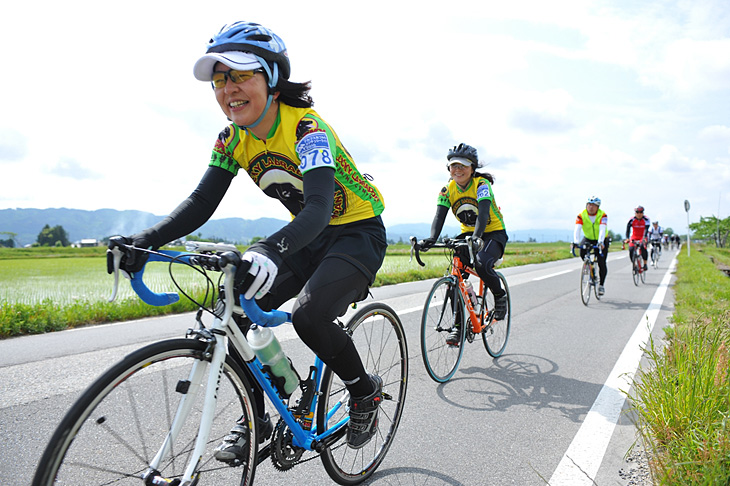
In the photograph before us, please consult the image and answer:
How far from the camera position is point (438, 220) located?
5.54m

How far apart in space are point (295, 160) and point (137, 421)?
1.32 meters

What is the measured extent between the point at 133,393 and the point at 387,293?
894 cm

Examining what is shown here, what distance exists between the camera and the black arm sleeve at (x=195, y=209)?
2305 millimetres

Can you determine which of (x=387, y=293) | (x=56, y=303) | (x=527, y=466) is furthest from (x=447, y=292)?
(x=56, y=303)

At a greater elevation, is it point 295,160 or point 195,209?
point 295,160

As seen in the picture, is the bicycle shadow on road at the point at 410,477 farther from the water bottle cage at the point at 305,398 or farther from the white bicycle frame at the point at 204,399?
the white bicycle frame at the point at 204,399

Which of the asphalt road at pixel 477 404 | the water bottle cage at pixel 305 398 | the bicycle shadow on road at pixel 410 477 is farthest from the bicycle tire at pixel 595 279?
the water bottle cage at pixel 305 398

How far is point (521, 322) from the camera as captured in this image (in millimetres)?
7680

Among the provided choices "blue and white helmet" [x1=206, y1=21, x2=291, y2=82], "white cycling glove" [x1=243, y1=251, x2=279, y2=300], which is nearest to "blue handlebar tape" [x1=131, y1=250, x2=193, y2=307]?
"white cycling glove" [x1=243, y1=251, x2=279, y2=300]

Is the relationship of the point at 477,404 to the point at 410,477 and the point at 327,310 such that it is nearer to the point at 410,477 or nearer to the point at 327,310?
the point at 410,477

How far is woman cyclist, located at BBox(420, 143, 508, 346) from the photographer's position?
204 inches

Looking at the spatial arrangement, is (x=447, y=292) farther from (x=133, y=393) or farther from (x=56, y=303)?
(x=56, y=303)

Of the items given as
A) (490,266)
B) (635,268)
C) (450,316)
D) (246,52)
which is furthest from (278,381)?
(635,268)

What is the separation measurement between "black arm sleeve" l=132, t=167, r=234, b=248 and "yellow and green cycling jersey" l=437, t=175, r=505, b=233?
3349mm
